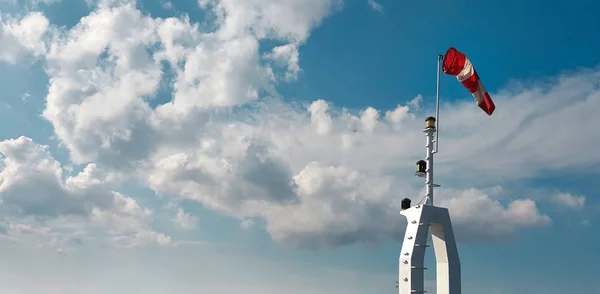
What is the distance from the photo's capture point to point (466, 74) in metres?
37.8

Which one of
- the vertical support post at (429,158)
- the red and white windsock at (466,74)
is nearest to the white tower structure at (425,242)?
the vertical support post at (429,158)

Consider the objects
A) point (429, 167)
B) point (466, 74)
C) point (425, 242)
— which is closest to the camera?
point (425, 242)

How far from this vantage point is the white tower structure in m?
33.0

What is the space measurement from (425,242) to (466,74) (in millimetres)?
12052

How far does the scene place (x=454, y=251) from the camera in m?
35.2

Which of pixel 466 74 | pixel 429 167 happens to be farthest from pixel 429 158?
pixel 466 74

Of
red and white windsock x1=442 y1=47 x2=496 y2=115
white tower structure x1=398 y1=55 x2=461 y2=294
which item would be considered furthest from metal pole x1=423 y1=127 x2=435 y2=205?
red and white windsock x1=442 y1=47 x2=496 y2=115

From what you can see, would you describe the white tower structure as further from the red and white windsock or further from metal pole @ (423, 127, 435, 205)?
the red and white windsock

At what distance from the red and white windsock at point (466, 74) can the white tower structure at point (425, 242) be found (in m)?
3.53

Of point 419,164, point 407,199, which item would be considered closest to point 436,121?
point 419,164

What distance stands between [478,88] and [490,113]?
1.97 metres

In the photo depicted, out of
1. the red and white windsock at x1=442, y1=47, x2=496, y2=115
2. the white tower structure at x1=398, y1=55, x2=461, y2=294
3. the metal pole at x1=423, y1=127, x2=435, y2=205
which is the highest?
the red and white windsock at x1=442, y1=47, x2=496, y2=115

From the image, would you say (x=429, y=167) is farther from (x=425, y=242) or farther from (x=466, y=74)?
(x=466, y=74)

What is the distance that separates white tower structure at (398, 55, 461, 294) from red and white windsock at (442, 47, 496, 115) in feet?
11.6
